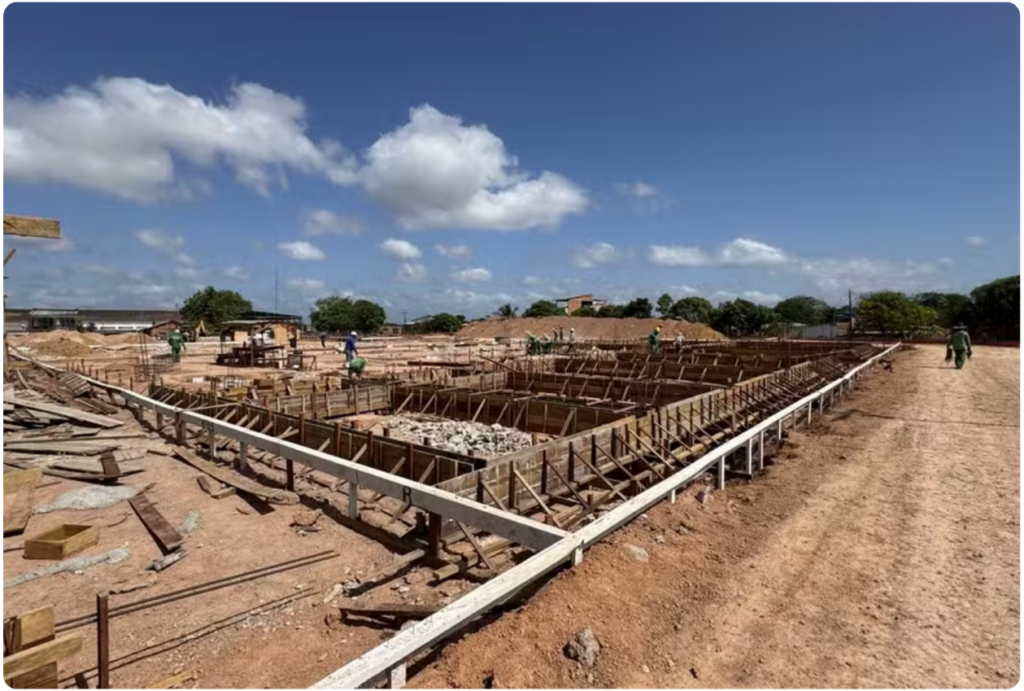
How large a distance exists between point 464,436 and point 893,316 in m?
51.0

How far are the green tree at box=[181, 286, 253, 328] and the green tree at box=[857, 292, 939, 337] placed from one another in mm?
76476

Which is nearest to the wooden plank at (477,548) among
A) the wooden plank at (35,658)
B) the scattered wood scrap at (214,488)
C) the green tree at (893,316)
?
the wooden plank at (35,658)

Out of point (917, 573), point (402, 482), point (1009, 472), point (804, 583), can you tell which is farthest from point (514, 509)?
point (1009, 472)

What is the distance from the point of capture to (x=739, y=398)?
12.8m

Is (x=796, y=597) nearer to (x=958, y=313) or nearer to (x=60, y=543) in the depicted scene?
(x=60, y=543)

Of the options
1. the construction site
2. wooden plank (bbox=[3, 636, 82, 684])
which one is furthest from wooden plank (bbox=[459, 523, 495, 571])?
wooden plank (bbox=[3, 636, 82, 684])

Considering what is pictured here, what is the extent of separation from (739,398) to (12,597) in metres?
12.6

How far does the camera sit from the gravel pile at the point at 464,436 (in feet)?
34.7

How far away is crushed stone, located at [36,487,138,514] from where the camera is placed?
7.45 m

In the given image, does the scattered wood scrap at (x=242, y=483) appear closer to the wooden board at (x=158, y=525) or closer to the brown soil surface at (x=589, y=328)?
the wooden board at (x=158, y=525)

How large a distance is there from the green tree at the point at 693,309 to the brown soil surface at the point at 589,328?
11.6 m

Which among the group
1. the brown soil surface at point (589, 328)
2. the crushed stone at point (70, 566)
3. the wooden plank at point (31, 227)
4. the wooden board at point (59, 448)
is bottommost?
the crushed stone at point (70, 566)

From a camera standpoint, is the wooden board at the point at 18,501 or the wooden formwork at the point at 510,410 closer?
Result: the wooden board at the point at 18,501

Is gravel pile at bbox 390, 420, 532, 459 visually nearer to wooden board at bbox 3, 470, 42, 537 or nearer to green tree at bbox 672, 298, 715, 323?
wooden board at bbox 3, 470, 42, 537
